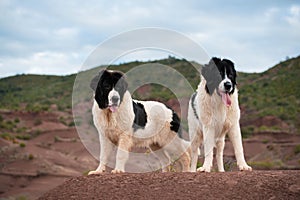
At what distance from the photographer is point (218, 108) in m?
8.83

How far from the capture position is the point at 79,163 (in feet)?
128

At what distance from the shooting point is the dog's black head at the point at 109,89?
881 cm

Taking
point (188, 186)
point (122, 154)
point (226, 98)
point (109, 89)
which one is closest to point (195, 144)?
point (226, 98)

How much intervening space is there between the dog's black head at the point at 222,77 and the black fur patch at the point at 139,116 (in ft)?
5.11

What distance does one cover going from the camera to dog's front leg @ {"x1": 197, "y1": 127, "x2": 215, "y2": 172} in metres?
8.74

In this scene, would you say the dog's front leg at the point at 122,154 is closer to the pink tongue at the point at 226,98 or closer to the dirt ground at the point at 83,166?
the dirt ground at the point at 83,166

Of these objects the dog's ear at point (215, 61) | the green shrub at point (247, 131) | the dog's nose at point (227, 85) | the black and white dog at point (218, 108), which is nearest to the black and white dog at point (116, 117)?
the black and white dog at point (218, 108)

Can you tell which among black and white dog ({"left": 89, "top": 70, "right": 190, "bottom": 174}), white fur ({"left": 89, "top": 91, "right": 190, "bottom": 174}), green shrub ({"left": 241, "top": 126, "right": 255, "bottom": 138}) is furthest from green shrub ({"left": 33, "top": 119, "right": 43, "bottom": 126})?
black and white dog ({"left": 89, "top": 70, "right": 190, "bottom": 174})

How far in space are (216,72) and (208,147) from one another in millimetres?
1402

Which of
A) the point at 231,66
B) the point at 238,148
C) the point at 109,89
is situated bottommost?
the point at 238,148

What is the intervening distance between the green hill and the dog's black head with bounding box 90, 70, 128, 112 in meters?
39.7

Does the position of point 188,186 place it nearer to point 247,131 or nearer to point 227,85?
point 227,85

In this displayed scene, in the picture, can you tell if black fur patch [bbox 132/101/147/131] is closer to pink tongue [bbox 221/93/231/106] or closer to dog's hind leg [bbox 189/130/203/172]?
dog's hind leg [bbox 189/130/203/172]

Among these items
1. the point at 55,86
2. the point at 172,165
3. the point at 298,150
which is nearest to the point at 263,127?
the point at 298,150
